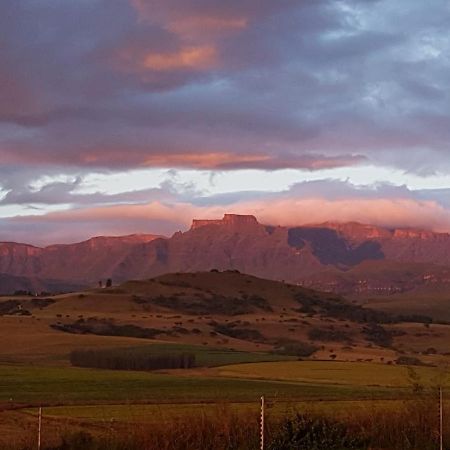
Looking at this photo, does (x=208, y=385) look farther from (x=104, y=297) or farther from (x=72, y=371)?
(x=104, y=297)

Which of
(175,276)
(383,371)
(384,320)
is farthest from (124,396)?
(175,276)

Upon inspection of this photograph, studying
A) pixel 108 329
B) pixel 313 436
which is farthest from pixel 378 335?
pixel 313 436

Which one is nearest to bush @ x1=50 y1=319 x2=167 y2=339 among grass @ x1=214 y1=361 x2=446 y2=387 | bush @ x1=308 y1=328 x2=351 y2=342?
bush @ x1=308 y1=328 x2=351 y2=342

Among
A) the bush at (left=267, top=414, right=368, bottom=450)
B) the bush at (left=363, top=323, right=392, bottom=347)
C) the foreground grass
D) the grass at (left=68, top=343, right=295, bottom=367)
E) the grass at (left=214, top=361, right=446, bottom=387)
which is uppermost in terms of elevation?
the bush at (left=267, top=414, right=368, bottom=450)

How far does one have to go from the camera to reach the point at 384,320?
16438cm

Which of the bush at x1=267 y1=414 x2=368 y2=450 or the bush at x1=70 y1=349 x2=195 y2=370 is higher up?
the bush at x1=267 y1=414 x2=368 y2=450

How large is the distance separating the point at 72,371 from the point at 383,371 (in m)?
24.9

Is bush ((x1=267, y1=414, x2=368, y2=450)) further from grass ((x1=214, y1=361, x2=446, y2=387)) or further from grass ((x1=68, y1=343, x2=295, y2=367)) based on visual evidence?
grass ((x1=68, y1=343, x2=295, y2=367))

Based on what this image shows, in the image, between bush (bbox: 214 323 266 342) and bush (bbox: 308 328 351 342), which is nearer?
bush (bbox: 308 328 351 342)

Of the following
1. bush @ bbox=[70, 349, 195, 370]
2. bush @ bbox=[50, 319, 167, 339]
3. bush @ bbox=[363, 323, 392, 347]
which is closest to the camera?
bush @ bbox=[70, 349, 195, 370]

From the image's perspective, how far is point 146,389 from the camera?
56.1 metres

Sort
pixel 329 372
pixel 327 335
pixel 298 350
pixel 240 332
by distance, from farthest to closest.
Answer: pixel 240 332
pixel 327 335
pixel 298 350
pixel 329 372

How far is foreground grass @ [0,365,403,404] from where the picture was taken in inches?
1930

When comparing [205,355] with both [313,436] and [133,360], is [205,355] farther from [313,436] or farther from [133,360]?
[313,436]
